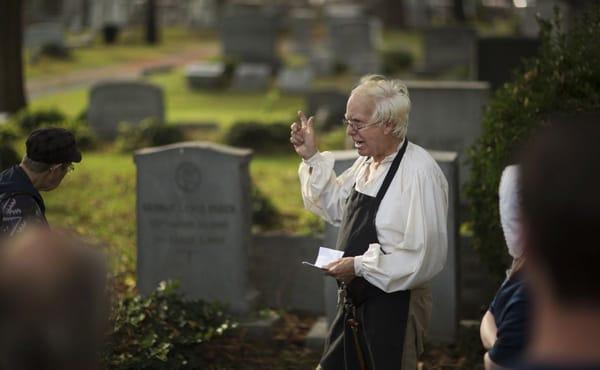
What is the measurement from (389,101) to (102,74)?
25.7m

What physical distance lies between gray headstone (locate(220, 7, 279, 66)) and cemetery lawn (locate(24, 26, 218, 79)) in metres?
4.45

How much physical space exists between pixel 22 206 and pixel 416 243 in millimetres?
1725

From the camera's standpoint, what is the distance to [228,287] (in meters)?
8.62

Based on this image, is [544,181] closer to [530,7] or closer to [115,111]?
[115,111]

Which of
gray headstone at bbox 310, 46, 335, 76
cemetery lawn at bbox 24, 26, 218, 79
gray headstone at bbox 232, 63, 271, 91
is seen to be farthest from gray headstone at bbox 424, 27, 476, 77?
cemetery lawn at bbox 24, 26, 218, 79

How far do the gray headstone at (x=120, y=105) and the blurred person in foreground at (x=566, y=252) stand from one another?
53.1 ft

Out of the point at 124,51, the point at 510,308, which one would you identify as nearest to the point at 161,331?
the point at 510,308

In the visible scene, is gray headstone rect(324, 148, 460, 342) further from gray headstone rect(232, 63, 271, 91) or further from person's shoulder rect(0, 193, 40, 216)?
gray headstone rect(232, 63, 271, 91)

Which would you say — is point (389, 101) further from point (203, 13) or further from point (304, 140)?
point (203, 13)

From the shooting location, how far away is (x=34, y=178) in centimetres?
511

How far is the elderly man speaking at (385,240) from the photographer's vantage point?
5102mm

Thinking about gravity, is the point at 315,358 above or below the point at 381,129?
below

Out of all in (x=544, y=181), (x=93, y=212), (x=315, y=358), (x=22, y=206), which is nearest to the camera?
(x=544, y=181)

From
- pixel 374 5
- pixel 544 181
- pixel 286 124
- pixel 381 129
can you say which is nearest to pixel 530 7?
pixel 374 5
